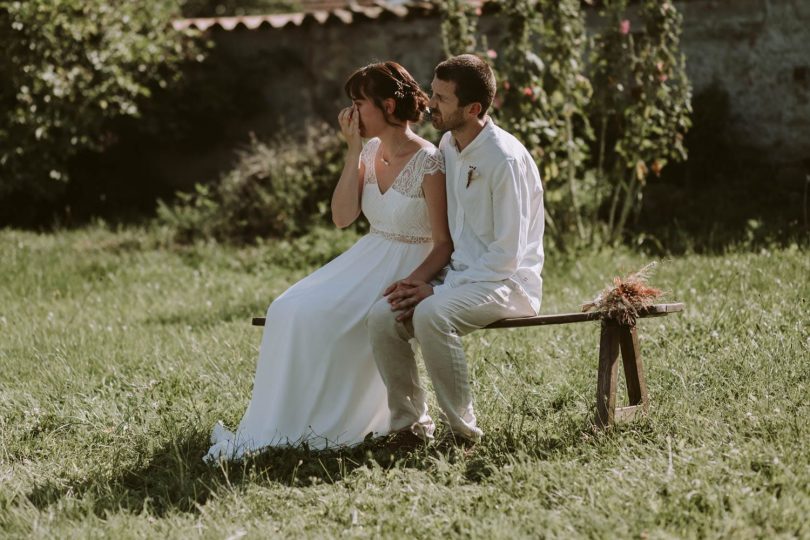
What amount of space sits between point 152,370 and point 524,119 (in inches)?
140

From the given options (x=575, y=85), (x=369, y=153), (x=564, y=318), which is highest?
(x=575, y=85)

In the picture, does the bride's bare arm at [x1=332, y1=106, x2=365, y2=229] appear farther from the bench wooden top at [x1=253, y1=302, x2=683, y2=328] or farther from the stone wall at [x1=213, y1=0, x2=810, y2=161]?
the stone wall at [x1=213, y1=0, x2=810, y2=161]

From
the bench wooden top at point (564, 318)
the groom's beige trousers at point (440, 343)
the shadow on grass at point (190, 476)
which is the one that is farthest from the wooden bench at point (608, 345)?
the shadow on grass at point (190, 476)

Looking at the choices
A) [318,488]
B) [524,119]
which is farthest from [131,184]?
[318,488]

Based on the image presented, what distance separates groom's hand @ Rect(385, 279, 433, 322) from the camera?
12.6 ft

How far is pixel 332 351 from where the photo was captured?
4035 mm

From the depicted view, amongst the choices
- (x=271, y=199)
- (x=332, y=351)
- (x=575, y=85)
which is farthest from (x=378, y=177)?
(x=271, y=199)

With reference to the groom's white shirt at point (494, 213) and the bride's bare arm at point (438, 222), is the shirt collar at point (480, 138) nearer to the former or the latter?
the groom's white shirt at point (494, 213)

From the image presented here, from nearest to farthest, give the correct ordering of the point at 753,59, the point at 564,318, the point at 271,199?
1. the point at 564,318
2. the point at 271,199
3. the point at 753,59

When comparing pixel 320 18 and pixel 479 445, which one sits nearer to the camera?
pixel 479 445

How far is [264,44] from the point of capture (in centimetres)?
1219

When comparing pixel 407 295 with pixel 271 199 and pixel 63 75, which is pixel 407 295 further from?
pixel 63 75

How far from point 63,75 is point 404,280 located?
25.3ft

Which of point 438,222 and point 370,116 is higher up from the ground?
point 370,116
